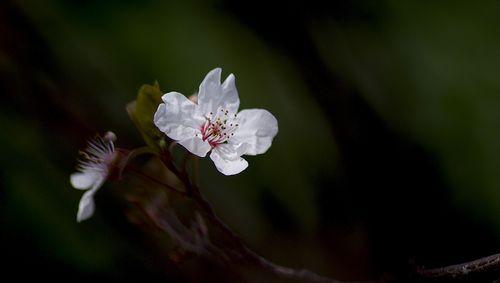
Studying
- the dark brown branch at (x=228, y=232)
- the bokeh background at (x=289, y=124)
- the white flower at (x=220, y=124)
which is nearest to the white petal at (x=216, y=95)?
the white flower at (x=220, y=124)

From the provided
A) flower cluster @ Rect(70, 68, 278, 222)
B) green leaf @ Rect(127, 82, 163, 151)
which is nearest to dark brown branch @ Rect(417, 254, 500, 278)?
flower cluster @ Rect(70, 68, 278, 222)

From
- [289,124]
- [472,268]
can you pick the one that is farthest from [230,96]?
[289,124]

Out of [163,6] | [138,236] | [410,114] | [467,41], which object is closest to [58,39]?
[163,6]

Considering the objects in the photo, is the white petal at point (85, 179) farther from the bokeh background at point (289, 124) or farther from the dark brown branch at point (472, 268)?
the dark brown branch at point (472, 268)

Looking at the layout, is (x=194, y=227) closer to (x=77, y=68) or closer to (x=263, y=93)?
(x=77, y=68)

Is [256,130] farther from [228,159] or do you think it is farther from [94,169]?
[94,169]

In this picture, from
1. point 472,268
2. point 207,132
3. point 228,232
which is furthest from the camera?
point 207,132

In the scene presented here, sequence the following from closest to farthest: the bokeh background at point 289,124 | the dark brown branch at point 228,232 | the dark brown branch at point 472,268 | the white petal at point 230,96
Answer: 1. the dark brown branch at point 472,268
2. the dark brown branch at point 228,232
3. the white petal at point 230,96
4. the bokeh background at point 289,124
